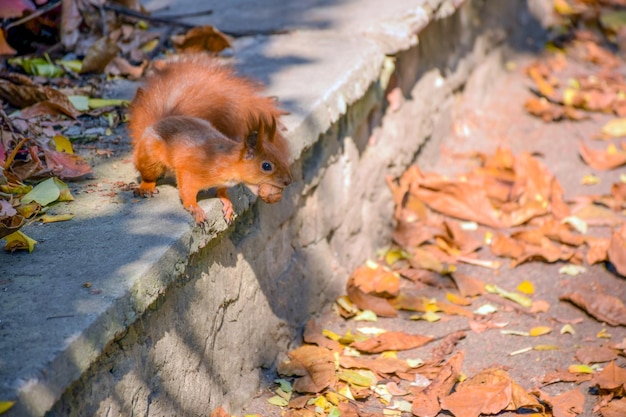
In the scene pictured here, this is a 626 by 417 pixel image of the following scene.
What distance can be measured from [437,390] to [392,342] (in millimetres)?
427

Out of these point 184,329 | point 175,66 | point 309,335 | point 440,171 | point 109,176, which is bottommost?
point 440,171

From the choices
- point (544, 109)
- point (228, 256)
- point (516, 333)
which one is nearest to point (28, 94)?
point (228, 256)

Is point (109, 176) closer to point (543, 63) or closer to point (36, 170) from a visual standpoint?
point (36, 170)

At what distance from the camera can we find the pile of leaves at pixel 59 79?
2.64 m

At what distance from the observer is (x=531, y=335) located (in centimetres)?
338

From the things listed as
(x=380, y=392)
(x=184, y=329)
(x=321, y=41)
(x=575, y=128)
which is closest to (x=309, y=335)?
(x=380, y=392)

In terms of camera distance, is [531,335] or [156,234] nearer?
[156,234]

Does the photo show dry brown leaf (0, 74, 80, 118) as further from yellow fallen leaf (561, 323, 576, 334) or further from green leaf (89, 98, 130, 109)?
yellow fallen leaf (561, 323, 576, 334)

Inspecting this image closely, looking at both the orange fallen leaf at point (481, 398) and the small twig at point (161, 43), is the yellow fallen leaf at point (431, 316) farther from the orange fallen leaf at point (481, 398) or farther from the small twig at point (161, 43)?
the small twig at point (161, 43)

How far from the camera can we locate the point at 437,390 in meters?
2.92

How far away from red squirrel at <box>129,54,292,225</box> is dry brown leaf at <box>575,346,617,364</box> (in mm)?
1375

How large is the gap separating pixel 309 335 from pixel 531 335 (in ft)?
3.01

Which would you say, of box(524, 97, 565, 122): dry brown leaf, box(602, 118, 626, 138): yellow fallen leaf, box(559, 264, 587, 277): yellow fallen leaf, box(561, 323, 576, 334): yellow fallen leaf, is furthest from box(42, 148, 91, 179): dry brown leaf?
box(602, 118, 626, 138): yellow fallen leaf

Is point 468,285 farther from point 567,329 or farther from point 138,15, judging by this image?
point 138,15
